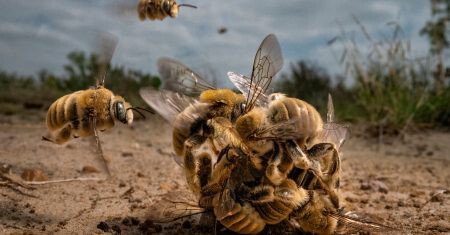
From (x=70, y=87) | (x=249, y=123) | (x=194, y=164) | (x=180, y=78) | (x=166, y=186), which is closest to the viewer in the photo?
(x=249, y=123)

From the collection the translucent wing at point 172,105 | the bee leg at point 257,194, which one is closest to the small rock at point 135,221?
the translucent wing at point 172,105

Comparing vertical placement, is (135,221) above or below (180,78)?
below

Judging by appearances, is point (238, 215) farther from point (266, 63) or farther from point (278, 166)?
point (266, 63)

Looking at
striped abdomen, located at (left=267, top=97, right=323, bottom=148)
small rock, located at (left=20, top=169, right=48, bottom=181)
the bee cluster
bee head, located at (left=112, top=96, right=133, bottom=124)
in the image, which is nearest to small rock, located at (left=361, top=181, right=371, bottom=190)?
the bee cluster

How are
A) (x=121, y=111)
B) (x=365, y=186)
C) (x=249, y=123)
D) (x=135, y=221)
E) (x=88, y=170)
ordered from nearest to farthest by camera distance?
(x=249, y=123), (x=135, y=221), (x=121, y=111), (x=365, y=186), (x=88, y=170)

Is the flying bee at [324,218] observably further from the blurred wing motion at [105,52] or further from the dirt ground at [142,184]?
the blurred wing motion at [105,52]

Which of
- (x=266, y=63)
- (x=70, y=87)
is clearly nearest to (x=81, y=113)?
(x=266, y=63)

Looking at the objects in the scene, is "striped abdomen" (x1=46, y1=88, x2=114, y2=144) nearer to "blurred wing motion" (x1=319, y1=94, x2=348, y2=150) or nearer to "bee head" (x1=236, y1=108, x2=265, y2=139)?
"bee head" (x1=236, y1=108, x2=265, y2=139)
